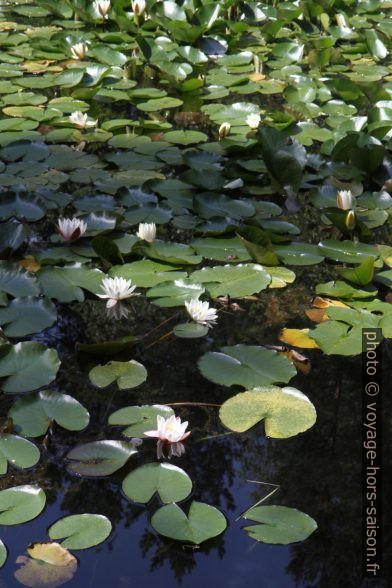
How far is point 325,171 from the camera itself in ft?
12.2

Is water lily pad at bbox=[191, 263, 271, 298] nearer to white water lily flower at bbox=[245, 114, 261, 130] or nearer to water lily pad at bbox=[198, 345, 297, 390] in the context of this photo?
water lily pad at bbox=[198, 345, 297, 390]

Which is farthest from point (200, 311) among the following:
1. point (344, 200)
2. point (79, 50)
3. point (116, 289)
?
point (79, 50)

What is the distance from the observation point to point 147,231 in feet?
9.87

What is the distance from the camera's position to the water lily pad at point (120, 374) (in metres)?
2.33

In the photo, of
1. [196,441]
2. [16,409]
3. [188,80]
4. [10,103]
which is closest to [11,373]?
[16,409]

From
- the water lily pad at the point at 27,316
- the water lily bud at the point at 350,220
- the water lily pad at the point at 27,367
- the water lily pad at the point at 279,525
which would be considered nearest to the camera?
the water lily pad at the point at 279,525

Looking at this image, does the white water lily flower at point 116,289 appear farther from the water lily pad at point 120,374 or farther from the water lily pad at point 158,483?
the water lily pad at point 158,483

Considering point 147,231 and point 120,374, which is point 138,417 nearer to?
point 120,374

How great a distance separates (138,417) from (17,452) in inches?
12.9

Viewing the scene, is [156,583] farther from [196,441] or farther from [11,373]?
[11,373]

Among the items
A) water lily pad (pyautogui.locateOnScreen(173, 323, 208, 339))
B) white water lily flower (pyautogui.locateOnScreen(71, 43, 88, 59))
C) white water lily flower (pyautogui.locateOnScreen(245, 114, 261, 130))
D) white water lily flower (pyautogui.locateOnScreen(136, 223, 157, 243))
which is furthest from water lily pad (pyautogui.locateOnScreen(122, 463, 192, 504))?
white water lily flower (pyautogui.locateOnScreen(71, 43, 88, 59))

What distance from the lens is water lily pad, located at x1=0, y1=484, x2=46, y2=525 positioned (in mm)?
1859

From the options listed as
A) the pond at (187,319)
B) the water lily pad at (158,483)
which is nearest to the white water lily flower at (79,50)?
the pond at (187,319)

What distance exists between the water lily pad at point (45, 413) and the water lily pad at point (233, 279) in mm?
757
